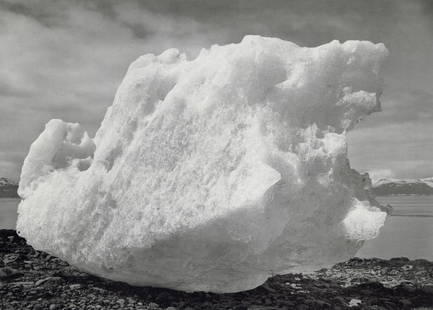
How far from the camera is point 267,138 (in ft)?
24.7

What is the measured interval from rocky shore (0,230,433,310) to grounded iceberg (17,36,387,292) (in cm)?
37

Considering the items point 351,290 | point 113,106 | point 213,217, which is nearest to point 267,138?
point 213,217

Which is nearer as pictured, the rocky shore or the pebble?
the rocky shore

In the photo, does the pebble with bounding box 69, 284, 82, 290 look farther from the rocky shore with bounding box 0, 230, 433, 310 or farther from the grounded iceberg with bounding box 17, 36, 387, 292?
the grounded iceberg with bounding box 17, 36, 387, 292

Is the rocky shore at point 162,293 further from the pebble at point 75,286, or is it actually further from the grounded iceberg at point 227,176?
the grounded iceberg at point 227,176

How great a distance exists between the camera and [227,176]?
7340 mm

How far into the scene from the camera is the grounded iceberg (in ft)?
24.3

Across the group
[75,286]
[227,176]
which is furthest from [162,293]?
[227,176]

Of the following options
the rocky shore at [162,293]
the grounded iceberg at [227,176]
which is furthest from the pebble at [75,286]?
the grounded iceberg at [227,176]

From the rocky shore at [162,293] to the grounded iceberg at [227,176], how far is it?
1.23 ft

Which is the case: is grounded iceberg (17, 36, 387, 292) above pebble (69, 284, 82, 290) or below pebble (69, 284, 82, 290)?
above

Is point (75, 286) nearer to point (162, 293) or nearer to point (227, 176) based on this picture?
point (162, 293)

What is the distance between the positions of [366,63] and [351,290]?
19.2ft

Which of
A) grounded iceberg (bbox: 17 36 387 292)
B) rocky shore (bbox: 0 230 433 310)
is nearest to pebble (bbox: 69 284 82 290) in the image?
rocky shore (bbox: 0 230 433 310)
